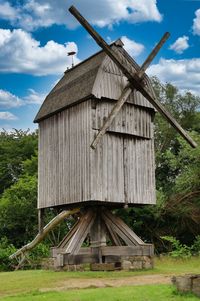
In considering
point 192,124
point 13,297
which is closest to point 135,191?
point 13,297

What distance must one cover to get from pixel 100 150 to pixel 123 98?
7.06 feet

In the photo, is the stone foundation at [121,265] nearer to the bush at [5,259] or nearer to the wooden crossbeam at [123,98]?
the wooden crossbeam at [123,98]

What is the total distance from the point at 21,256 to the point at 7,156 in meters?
21.6

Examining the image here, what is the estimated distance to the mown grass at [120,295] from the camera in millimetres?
10055

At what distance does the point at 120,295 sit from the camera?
1059cm

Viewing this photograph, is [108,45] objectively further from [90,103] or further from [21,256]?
[21,256]

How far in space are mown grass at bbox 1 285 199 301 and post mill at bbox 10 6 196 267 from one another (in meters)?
6.93

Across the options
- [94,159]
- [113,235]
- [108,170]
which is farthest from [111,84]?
[113,235]

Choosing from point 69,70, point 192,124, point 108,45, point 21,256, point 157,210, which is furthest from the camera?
point 192,124

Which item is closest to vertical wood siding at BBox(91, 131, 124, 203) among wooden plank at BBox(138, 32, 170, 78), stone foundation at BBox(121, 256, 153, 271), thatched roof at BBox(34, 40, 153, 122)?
thatched roof at BBox(34, 40, 153, 122)

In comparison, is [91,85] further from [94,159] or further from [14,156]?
[14,156]

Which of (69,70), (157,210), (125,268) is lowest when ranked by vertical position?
(125,268)

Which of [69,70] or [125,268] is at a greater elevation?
[69,70]

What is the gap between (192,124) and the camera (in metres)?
36.7
